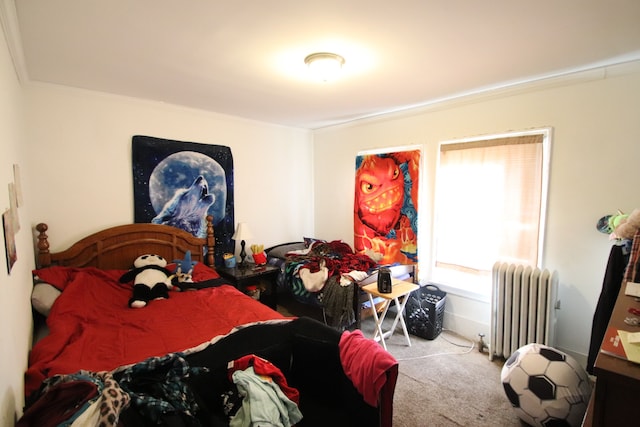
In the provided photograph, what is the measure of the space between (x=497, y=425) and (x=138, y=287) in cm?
274

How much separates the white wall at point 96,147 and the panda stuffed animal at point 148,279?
20.7 inches

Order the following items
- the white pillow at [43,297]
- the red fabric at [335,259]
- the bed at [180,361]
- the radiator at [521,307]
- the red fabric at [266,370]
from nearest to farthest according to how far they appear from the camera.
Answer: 1. the bed at [180,361]
2. the red fabric at [266,370]
3. the white pillow at [43,297]
4. the radiator at [521,307]
5. the red fabric at [335,259]

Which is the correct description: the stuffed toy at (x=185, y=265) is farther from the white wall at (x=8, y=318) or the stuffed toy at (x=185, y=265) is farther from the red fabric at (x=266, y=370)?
the red fabric at (x=266, y=370)

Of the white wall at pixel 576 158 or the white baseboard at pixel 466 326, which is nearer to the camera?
the white wall at pixel 576 158

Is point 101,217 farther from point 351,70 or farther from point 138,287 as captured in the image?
point 351,70

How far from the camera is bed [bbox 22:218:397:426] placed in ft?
3.85

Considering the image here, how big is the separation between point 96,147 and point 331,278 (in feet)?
8.17

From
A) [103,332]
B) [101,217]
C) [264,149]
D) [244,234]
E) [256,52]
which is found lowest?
[103,332]

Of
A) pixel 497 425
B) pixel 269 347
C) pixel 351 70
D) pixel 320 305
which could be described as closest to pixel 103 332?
pixel 269 347

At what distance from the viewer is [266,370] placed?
1.47 metres

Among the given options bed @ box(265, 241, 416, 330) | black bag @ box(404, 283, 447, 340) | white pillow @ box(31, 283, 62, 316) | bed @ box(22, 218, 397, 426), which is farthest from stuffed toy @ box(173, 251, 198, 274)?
black bag @ box(404, 283, 447, 340)

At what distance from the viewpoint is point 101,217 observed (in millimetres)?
2791

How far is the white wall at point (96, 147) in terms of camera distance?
8.25 feet

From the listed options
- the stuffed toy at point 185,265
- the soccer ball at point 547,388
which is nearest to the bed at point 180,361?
the stuffed toy at point 185,265
